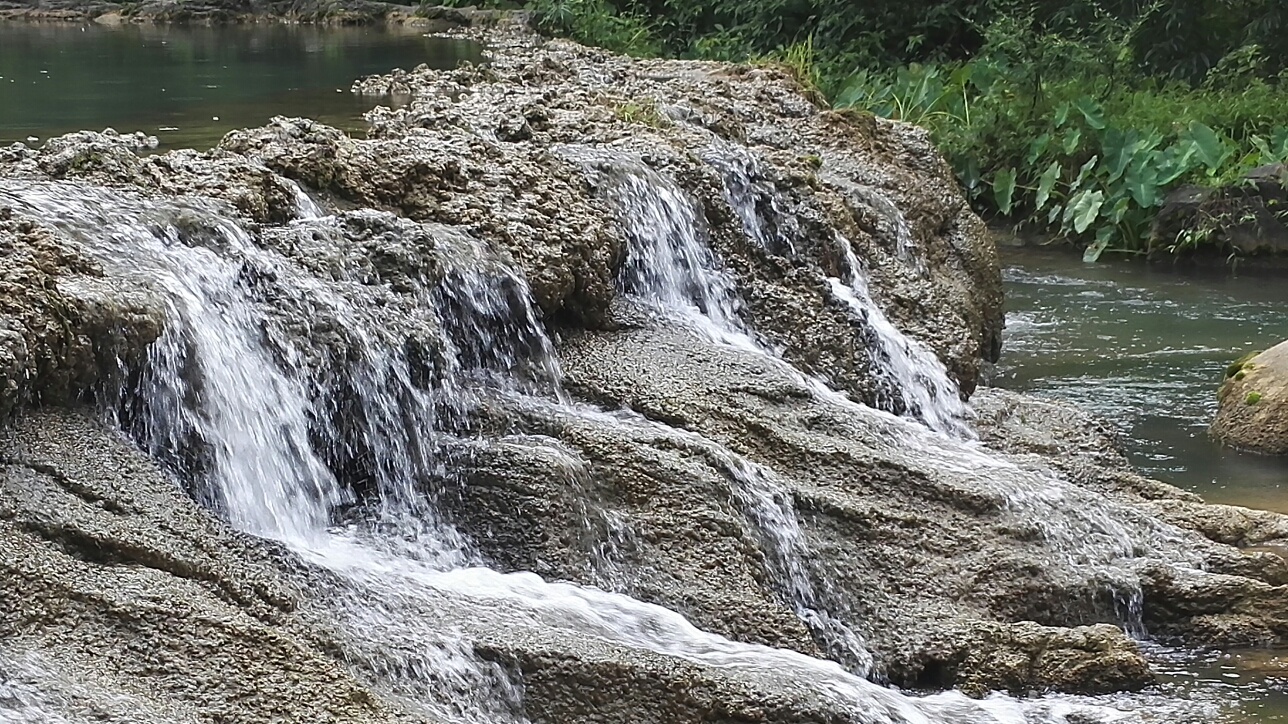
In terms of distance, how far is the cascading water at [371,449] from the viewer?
14.5ft

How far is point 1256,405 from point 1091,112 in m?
6.79

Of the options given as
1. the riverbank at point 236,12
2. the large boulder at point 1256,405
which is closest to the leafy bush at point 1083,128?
the large boulder at point 1256,405

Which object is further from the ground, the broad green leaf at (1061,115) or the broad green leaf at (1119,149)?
the broad green leaf at (1061,115)

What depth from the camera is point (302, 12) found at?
28.8 meters

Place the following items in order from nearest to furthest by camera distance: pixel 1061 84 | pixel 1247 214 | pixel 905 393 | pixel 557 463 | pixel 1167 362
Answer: pixel 557 463, pixel 905 393, pixel 1167 362, pixel 1247 214, pixel 1061 84

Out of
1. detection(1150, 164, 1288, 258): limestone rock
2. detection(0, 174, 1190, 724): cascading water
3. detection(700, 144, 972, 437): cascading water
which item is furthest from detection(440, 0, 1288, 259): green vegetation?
detection(0, 174, 1190, 724): cascading water

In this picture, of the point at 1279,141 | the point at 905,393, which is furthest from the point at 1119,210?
the point at 905,393

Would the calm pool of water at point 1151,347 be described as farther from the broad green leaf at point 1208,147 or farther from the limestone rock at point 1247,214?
the broad green leaf at point 1208,147

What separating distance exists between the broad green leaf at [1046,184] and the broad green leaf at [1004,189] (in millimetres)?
255

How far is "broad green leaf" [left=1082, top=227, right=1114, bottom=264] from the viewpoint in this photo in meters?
13.5

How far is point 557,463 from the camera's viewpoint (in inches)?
203

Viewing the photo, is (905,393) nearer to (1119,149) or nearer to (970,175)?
(1119,149)

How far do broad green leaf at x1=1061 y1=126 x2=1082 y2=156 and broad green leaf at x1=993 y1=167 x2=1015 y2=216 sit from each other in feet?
1.63

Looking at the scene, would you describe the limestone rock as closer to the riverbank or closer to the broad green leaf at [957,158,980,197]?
the broad green leaf at [957,158,980,197]
